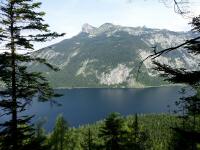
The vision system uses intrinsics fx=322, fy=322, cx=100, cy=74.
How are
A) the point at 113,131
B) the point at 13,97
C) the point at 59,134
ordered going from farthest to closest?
the point at 59,134 → the point at 113,131 → the point at 13,97

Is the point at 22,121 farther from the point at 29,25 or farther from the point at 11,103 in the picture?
the point at 29,25

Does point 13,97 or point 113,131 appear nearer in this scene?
point 13,97

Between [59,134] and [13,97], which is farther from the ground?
[13,97]

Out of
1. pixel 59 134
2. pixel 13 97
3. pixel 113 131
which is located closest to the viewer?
pixel 13 97

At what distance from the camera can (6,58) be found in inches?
582

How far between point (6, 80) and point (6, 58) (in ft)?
3.32

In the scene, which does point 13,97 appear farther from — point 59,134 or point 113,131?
point 59,134

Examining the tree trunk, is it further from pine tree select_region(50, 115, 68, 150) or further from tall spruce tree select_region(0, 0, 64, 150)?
pine tree select_region(50, 115, 68, 150)

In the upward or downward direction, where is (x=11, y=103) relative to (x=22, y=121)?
upward

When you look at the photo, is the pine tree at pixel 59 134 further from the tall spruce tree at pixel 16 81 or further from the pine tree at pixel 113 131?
the tall spruce tree at pixel 16 81

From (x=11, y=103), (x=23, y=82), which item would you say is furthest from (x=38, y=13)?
(x=11, y=103)

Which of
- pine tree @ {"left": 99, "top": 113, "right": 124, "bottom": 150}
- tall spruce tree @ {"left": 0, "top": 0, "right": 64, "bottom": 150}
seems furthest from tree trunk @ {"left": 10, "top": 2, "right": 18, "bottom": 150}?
pine tree @ {"left": 99, "top": 113, "right": 124, "bottom": 150}

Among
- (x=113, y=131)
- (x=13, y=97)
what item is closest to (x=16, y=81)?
(x=13, y=97)

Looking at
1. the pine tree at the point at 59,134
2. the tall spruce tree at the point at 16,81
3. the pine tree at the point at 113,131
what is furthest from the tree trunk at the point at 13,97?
the pine tree at the point at 59,134
